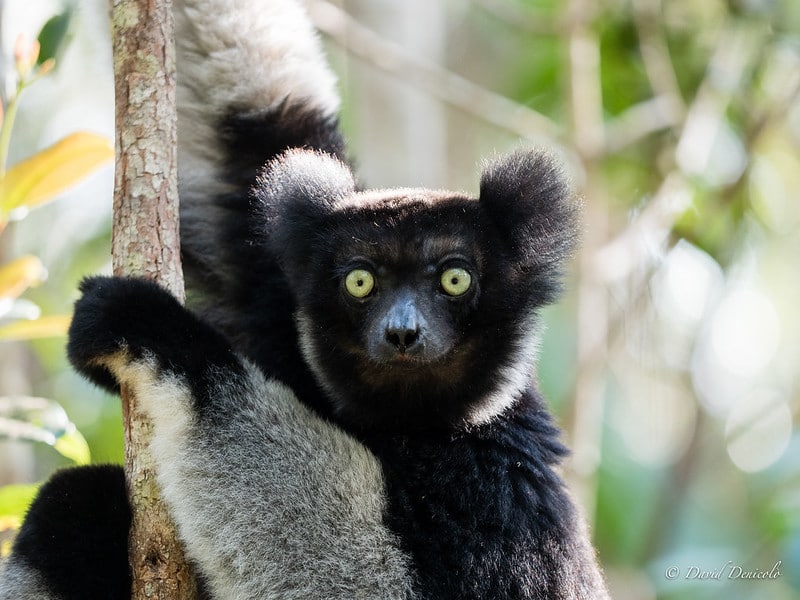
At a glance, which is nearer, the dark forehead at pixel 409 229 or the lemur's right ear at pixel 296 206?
the dark forehead at pixel 409 229

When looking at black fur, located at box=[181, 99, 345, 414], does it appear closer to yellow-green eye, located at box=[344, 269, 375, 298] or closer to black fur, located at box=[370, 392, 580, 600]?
yellow-green eye, located at box=[344, 269, 375, 298]

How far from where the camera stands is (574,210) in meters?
4.04

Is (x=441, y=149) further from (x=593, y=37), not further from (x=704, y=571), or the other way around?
(x=704, y=571)

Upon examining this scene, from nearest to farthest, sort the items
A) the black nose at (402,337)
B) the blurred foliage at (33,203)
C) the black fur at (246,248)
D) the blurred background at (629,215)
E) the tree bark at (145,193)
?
the tree bark at (145,193) → the black nose at (402,337) → the blurred foliage at (33,203) → the black fur at (246,248) → the blurred background at (629,215)

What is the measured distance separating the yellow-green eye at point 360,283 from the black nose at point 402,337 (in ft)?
0.94

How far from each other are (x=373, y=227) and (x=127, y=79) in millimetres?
1021

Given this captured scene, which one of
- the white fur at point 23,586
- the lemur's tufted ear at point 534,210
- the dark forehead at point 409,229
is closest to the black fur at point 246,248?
the dark forehead at point 409,229

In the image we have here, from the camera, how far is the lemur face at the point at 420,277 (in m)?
3.72

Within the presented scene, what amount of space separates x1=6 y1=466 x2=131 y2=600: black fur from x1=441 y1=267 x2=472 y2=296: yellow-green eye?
53.7 inches

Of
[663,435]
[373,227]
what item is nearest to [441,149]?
[663,435]

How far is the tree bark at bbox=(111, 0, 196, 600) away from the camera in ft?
10.6

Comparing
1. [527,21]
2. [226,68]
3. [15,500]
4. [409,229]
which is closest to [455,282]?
[409,229]

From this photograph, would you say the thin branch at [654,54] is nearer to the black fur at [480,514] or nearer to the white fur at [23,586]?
the black fur at [480,514]

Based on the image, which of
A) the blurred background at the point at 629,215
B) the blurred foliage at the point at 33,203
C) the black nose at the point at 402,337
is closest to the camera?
the black nose at the point at 402,337
